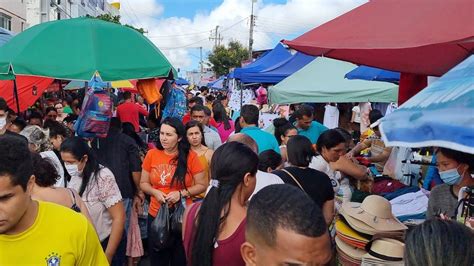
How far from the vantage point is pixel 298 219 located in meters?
1.75

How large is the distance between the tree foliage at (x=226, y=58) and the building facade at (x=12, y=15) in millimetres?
29255

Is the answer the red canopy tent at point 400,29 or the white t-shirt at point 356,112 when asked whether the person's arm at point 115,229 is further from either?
the white t-shirt at point 356,112

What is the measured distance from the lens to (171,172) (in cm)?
495

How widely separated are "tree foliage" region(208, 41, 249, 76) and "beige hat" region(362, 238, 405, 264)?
5573 cm

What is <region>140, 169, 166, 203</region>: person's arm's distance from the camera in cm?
477

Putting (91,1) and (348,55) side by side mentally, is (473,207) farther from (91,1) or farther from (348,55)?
(91,1)

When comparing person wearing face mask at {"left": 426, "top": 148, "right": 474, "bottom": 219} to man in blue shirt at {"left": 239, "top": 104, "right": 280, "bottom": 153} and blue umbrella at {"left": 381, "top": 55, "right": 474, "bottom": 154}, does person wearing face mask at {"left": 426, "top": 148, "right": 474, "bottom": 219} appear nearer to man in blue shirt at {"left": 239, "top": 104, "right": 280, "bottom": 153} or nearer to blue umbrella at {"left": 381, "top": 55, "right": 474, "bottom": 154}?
blue umbrella at {"left": 381, "top": 55, "right": 474, "bottom": 154}

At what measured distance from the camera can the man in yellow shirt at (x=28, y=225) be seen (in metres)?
2.10

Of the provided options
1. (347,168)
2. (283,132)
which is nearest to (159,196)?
(347,168)

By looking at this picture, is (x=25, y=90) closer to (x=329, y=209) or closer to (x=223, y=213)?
(x=329, y=209)

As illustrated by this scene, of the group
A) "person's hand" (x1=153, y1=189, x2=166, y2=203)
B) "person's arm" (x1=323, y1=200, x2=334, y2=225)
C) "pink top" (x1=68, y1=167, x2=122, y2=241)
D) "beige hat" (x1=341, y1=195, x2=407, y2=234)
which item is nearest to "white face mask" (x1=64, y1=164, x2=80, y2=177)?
"pink top" (x1=68, y1=167, x2=122, y2=241)

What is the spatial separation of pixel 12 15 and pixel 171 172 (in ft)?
95.7

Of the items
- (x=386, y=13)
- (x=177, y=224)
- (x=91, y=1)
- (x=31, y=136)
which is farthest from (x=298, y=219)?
(x=91, y=1)

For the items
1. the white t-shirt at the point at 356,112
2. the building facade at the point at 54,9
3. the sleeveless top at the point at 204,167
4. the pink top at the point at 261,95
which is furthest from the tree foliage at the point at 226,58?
the sleeveless top at the point at 204,167
